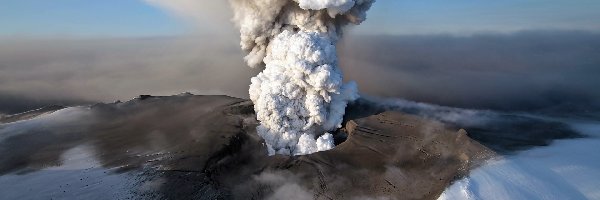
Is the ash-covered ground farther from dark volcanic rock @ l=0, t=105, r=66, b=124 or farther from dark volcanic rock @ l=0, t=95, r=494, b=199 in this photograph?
dark volcanic rock @ l=0, t=105, r=66, b=124

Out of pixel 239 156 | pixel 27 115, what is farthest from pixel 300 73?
pixel 27 115

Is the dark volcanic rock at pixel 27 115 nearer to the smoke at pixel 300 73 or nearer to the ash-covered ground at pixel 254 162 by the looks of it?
the ash-covered ground at pixel 254 162

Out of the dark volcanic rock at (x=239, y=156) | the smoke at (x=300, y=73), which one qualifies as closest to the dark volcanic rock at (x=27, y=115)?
the dark volcanic rock at (x=239, y=156)

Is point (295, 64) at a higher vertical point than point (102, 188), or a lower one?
higher

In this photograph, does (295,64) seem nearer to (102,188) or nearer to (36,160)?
(102,188)

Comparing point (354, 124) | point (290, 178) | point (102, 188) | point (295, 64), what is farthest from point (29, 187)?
point (354, 124)

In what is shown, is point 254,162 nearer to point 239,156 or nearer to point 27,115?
point 239,156

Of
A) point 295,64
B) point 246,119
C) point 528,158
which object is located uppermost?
point 295,64

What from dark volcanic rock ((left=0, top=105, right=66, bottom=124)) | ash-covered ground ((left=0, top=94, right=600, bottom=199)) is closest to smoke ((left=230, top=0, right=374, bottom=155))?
ash-covered ground ((left=0, top=94, right=600, bottom=199))
